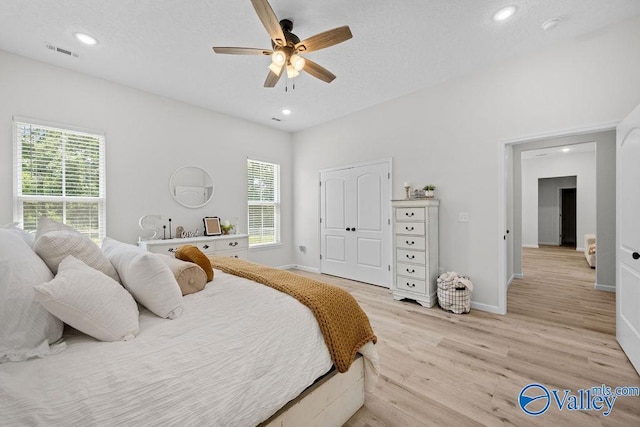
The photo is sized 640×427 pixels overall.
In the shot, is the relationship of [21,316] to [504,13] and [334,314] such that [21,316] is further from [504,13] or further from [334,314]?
[504,13]

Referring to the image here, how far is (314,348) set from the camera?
1.31 meters

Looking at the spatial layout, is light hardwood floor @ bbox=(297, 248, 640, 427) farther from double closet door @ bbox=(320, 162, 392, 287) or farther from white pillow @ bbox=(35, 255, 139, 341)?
white pillow @ bbox=(35, 255, 139, 341)

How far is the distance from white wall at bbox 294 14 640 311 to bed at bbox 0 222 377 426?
237 centimetres

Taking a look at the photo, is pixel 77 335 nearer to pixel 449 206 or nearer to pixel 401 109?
pixel 449 206

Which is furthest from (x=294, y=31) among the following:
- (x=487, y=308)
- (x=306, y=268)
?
(x=306, y=268)

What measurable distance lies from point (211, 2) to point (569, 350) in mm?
4132

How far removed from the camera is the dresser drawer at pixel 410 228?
331cm

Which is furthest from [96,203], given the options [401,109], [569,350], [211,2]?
[569,350]

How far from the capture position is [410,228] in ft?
11.1

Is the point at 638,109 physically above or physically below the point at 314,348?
above

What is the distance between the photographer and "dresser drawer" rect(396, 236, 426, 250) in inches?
130

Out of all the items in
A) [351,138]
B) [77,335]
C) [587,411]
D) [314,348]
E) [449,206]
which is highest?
[351,138]

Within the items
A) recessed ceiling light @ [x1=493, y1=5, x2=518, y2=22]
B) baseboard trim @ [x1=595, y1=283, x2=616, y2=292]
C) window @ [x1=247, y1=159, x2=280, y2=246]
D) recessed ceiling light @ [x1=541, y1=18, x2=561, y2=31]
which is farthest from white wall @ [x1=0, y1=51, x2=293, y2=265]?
baseboard trim @ [x1=595, y1=283, x2=616, y2=292]

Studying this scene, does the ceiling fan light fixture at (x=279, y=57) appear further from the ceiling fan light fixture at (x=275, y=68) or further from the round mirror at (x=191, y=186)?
the round mirror at (x=191, y=186)
